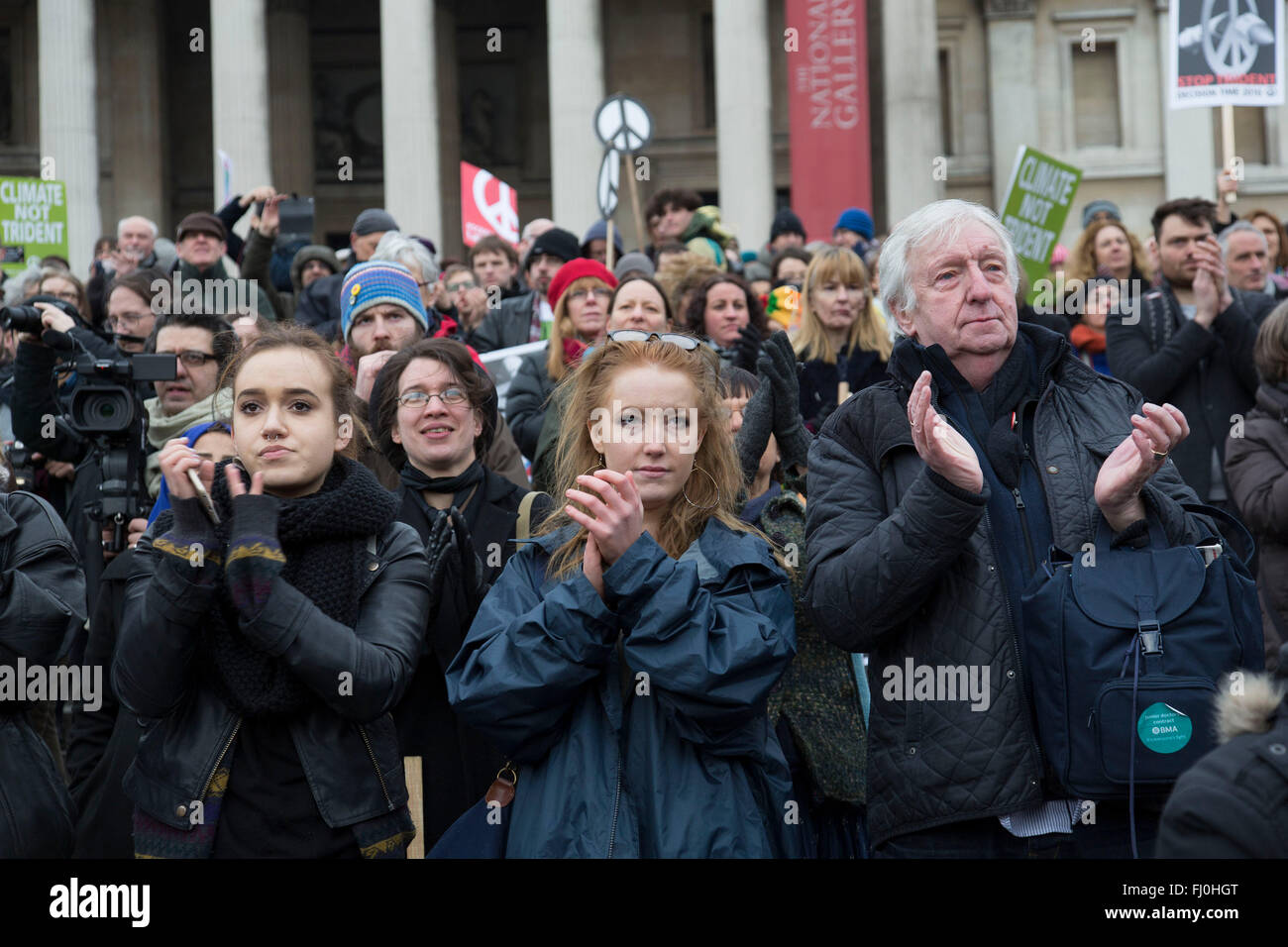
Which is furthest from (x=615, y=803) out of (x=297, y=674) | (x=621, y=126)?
(x=621, y=126)

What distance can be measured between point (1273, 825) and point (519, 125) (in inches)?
1580

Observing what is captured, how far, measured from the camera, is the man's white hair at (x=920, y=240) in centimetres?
427

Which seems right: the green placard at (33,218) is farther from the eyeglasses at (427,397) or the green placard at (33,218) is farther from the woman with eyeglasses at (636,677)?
the woman with eyeglasses at (636,677)

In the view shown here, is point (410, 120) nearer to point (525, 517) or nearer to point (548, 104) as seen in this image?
point (548, 104)

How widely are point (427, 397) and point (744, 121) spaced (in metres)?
27.7

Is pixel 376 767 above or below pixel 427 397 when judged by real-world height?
below

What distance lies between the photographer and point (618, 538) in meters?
3.85

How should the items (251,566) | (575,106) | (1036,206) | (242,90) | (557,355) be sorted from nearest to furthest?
(251,566) → (557,355) → (1036,206) → (575,106) → (242,90)

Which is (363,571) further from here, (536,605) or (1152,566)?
(1152,566)

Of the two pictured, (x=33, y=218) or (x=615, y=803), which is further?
(x=33, y=218)

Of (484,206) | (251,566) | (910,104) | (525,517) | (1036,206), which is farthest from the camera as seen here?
(910,104)

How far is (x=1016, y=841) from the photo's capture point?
3.87 metres

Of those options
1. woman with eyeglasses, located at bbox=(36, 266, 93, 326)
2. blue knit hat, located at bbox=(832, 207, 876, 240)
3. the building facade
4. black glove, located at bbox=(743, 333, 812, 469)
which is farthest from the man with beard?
the building facade
